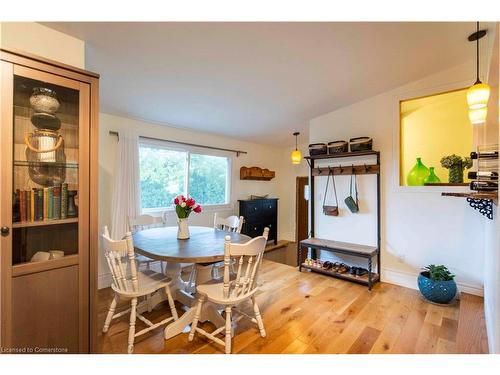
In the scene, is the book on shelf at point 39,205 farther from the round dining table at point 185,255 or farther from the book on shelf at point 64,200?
the round dining table at point 185,255

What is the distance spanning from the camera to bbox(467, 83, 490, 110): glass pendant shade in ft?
5.08

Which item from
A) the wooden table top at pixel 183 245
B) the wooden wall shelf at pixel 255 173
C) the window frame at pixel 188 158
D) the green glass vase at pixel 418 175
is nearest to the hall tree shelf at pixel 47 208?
the wooden table top at pixel 183 245

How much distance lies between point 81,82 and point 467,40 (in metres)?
3.20

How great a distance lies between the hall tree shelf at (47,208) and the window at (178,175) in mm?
1728

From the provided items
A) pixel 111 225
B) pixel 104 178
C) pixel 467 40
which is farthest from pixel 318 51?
pixel 111 225

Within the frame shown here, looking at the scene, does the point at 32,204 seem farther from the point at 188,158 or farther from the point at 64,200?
the point at 188,158

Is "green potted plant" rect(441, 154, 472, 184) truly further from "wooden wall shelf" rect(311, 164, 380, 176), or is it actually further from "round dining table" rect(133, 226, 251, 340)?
"round dining table" rect(133, 226, 251, 340)

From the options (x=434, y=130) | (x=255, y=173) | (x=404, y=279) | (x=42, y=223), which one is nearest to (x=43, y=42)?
(x=42, y=223)

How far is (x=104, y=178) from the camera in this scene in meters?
2.95

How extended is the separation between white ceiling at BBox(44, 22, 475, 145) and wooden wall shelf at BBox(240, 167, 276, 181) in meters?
1.51
